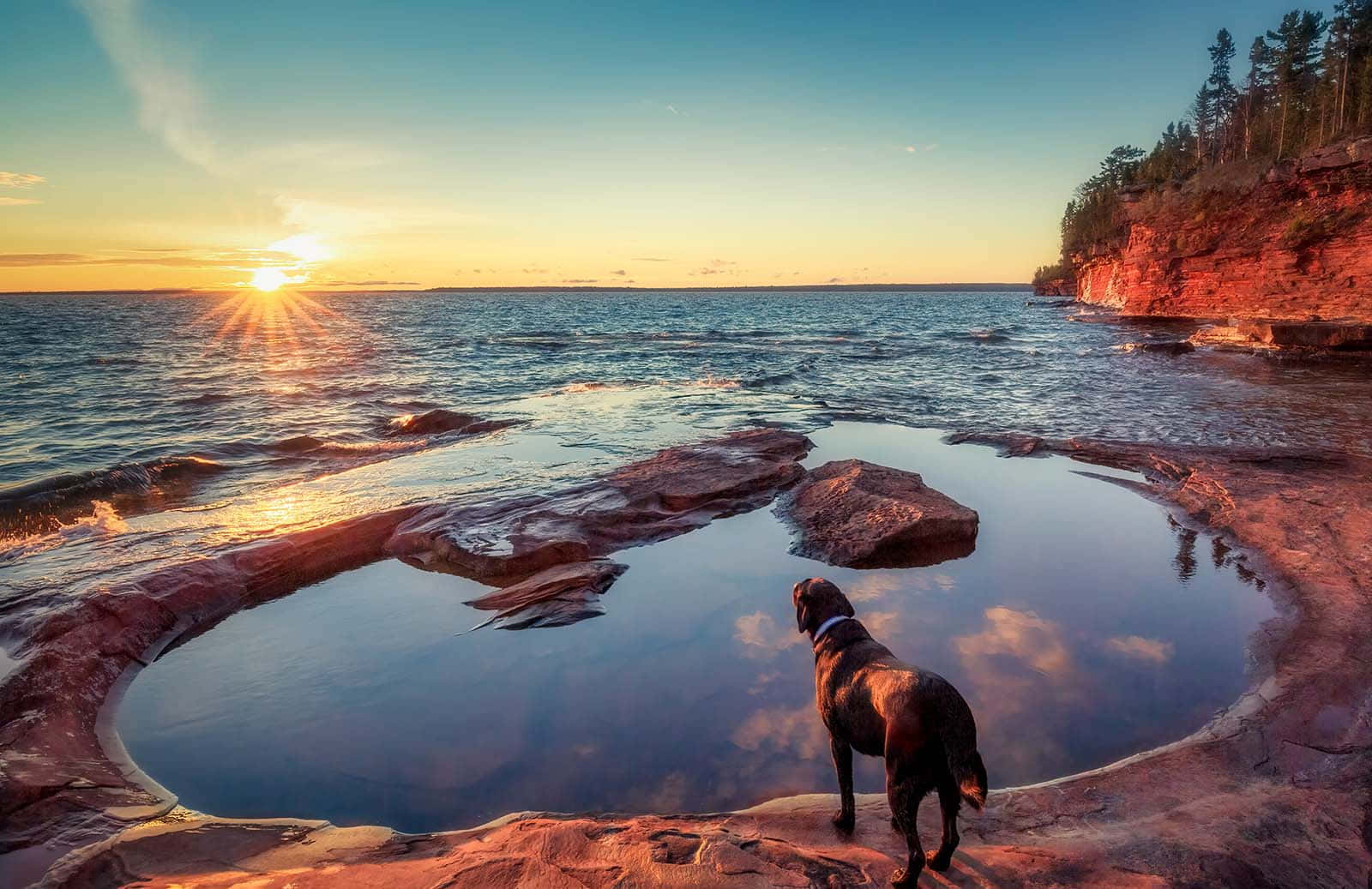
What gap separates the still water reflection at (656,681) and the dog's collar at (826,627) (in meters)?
1.05

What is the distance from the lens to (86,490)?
12.6 m

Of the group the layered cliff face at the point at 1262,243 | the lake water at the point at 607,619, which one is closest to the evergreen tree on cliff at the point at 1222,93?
the layered cliff face at the point at 1262,243

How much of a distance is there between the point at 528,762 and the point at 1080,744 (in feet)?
13.0

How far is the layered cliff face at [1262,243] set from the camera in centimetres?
3334

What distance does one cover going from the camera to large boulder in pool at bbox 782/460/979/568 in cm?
831

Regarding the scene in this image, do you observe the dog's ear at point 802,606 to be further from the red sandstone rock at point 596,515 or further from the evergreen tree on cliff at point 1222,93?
the evergreen tree on cliff at point 1222,93

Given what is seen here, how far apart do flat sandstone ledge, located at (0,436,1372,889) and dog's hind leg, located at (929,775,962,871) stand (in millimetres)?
77

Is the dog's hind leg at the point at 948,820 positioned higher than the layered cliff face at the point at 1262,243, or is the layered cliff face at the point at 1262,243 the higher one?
the layered cliff face at the point at 1262,243

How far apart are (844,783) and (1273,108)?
113515 mm

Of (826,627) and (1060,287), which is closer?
(826,627)

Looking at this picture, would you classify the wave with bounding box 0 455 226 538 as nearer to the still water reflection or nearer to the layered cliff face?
the still water reflection

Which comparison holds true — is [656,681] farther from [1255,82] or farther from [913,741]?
[1255,82]

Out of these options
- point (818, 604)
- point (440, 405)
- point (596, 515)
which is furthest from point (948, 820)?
point (440, 405)

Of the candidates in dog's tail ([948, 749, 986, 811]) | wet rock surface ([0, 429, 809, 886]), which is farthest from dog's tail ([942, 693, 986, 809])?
wet rock surface ([0, 429, 809, 886])
